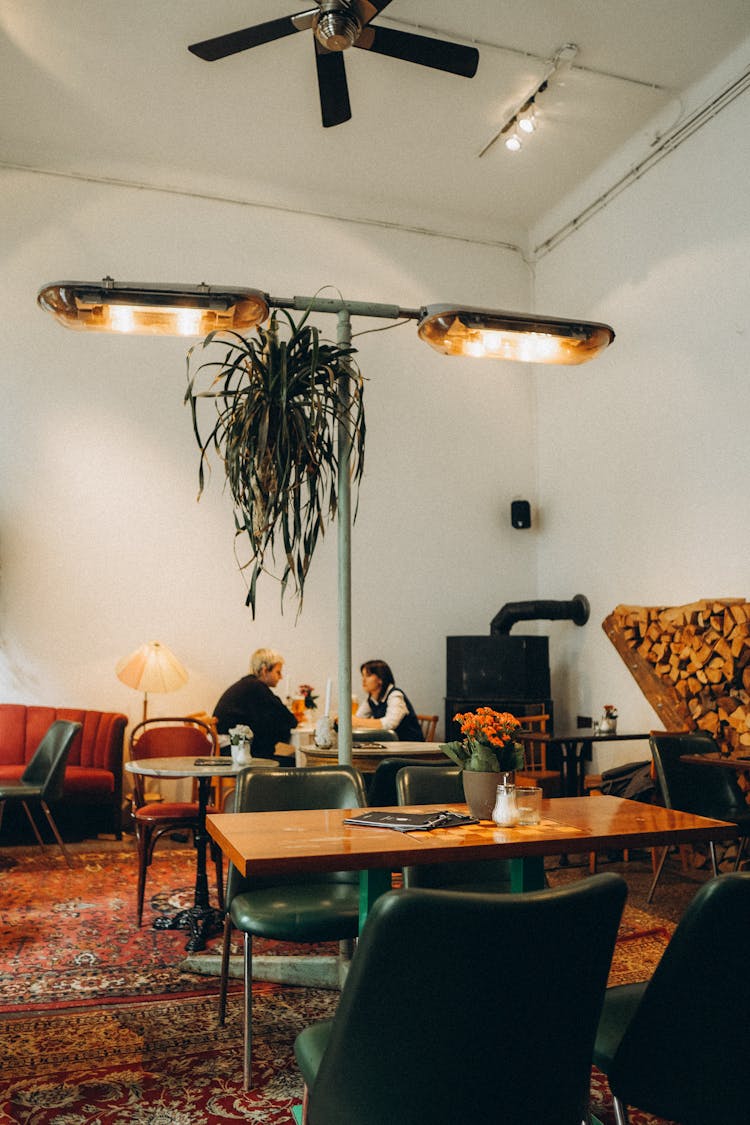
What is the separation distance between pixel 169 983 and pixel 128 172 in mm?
6402

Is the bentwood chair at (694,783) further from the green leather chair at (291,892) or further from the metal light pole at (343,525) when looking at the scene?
the green leather chair at (291,892)

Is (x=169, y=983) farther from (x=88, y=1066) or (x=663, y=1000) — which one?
(x=663, y=1000)

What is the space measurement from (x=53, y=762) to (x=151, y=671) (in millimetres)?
1521

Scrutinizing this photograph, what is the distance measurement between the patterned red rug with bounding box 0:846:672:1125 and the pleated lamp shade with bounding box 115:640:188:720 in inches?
81.0

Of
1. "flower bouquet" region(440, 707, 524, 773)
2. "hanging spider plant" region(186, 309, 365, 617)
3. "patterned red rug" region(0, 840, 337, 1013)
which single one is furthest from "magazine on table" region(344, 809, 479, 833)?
"patterned red rug" region(0, 840, 337, 1013)

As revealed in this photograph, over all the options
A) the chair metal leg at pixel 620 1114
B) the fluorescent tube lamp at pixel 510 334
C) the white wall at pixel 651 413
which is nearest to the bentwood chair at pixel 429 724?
the white wall at pixel 651 413

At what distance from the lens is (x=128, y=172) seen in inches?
287

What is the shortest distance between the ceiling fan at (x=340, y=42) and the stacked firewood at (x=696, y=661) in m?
3.42

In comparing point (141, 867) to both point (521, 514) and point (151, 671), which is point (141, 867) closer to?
point (151, 671)

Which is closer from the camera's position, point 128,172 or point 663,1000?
point 663,1000

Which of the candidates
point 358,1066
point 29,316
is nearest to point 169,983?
point 358,1066

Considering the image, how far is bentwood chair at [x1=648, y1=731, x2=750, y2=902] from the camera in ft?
13.9

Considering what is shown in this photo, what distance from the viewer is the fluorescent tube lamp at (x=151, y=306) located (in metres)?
3.11

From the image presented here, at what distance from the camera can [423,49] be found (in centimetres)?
455
